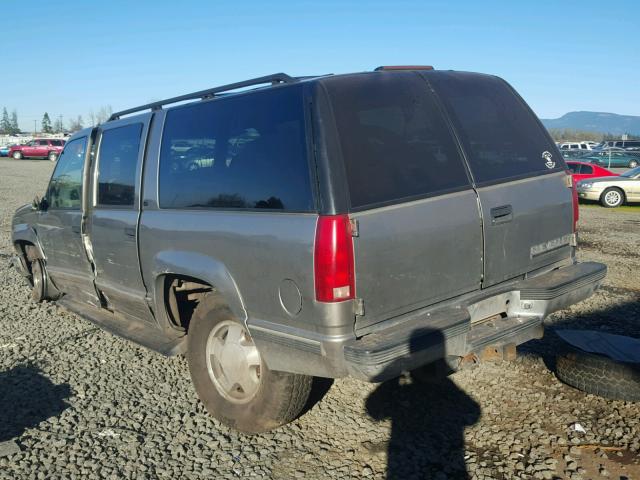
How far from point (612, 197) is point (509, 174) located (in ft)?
52.8

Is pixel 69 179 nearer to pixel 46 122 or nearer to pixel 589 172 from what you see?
pixel 589 172

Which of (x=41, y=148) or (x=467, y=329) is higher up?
(x=41, y=148)

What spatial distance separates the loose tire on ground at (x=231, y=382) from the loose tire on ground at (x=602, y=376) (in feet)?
6.29

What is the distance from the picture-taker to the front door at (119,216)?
14.4ft

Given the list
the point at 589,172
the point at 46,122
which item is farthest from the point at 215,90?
the point at 46,122

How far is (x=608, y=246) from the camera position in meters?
9.82

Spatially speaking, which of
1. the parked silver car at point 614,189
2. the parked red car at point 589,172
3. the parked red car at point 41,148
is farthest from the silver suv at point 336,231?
the parked red car at point 41,148

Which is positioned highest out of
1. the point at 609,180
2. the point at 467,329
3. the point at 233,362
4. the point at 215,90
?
the point at 215,90

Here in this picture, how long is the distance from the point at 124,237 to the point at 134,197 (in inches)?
12.7

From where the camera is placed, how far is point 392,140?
3.33 metres

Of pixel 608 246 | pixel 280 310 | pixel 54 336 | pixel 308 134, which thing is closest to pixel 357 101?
pixel 308 134

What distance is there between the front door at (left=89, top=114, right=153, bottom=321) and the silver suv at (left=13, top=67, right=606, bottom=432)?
3cm

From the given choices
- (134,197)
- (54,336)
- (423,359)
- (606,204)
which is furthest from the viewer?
(606,204)

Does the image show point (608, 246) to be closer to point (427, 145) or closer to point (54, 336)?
point (427, 145)
